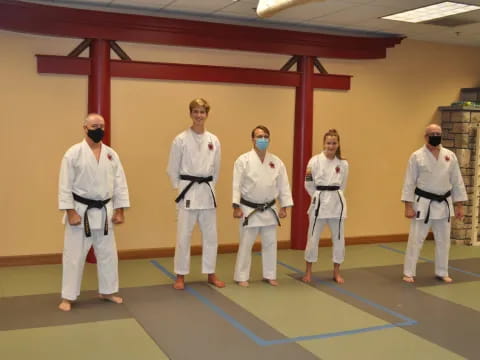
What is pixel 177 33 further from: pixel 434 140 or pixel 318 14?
pixel 434 140

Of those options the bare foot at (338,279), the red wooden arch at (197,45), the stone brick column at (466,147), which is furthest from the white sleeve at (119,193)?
the stone brick column at (466,147)

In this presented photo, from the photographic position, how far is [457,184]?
550 centimetres

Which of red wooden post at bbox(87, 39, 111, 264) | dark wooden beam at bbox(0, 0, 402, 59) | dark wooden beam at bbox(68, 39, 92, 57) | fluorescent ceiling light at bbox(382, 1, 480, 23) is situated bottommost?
red wooden post at bbox(87, 39, 111, 264)

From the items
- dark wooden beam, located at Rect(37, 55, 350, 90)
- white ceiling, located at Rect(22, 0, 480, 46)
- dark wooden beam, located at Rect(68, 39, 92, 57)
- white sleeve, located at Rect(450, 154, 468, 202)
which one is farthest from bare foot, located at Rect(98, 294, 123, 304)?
white sleeve, located at Rect(450, 154, 468, 202)

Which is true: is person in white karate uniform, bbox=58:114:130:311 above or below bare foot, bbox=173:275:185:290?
above

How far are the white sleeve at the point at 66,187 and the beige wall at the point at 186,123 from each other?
1.68m

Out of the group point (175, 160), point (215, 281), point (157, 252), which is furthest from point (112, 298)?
point (157, 252)

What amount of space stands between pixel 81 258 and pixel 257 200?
157 centimetres

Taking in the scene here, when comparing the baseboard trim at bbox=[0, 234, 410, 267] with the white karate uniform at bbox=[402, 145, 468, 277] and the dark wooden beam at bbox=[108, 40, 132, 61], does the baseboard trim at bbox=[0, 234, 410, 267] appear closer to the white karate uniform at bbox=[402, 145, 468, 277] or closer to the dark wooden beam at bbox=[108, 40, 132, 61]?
the white karate uniform at bbox=[402, 145, 468, 277]

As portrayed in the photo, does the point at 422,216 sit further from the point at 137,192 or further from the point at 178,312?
the point at 137,192

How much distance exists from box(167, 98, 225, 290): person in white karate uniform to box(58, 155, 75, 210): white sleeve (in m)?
0.99

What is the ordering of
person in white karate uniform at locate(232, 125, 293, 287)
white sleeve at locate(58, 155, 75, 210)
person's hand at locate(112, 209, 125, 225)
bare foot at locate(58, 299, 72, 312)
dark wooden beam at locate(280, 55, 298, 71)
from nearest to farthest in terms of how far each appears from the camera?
white sleeve at locate(58, 155, 75, 210)
bare foot at locate(58, 299, 72, 312)
person's hand at locate(112, 209, 125, 225)
person in white karate uniform at locate(232, 125, 293, 287)
dark wooden beam at locate(280, 55, 298, 71)

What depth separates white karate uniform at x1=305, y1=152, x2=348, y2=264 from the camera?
17.4 ft

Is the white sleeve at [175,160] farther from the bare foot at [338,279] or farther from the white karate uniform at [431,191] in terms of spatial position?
the white karate uniform at [431,191]
